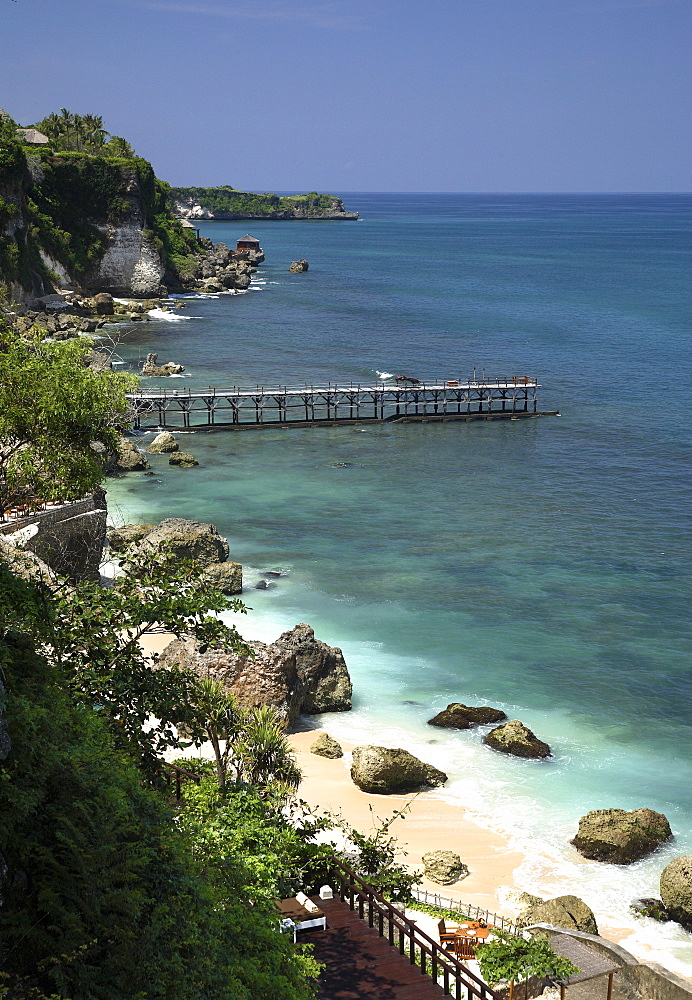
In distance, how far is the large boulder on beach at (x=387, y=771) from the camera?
2411 centimetres

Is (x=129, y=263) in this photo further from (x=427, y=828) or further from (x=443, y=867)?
(x=443, y=867)

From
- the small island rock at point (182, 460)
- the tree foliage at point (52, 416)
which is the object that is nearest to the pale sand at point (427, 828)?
the tree foliage at point (52, 416)

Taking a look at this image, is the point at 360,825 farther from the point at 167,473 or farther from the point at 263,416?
the point at 263,416

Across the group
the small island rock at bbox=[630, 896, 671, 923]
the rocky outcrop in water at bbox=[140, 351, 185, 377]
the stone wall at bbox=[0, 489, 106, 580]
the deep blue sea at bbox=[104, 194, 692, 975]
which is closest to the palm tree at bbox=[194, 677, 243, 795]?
the deep blue sea at bbox=[104, 194, 692, 975]

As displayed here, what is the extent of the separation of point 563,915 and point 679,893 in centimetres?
274

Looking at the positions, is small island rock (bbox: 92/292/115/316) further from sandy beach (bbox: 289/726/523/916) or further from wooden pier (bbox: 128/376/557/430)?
sandy beach (bbox: 289/726/523/916)

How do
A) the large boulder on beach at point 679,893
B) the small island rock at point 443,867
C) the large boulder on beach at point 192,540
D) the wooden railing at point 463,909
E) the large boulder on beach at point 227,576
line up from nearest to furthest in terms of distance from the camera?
1. the wooden railing at point 463,909
2. the large boulder on beach at point 679,893
3. the small island rock at point 443,867
4. the large boulder on beach at point 227,576
5. the large boulder on beach at point 192,540

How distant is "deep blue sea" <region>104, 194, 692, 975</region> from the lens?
84.5 feet

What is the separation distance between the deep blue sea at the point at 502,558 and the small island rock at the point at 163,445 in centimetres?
185

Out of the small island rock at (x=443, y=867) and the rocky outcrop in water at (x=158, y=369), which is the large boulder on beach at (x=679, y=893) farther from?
the rocky outcrop in water at (x=158, y=369)

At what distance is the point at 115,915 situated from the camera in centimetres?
967

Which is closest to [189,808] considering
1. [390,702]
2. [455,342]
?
[390,702]

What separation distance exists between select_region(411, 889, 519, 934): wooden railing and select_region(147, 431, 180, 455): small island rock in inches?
1524

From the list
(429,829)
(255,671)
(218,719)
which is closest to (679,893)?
(429,829)
